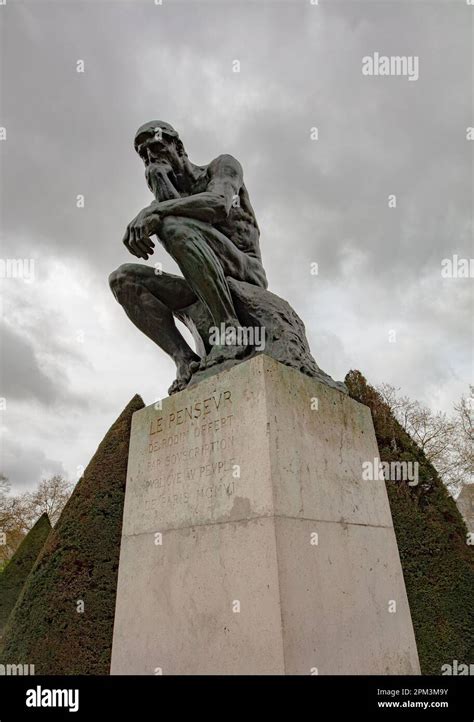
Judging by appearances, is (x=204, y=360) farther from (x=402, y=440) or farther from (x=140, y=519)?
(x=402, y=440)

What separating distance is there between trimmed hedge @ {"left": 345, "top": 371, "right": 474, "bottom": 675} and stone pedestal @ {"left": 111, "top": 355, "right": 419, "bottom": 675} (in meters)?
4.67

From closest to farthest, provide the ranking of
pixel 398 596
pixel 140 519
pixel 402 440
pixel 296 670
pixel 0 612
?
pixel 296 670 < pixel 398 596 < pixel 140 519 < pixel 402 440 < pixel 0 612

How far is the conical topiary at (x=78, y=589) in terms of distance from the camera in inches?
278

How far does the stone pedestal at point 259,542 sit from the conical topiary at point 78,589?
4.55 m

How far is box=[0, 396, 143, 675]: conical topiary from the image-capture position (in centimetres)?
707

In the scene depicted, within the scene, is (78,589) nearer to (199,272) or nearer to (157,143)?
(199,272)

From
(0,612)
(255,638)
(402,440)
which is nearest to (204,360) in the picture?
(255,638)

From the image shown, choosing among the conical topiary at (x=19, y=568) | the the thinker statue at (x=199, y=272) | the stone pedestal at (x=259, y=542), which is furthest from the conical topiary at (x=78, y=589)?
the conical topiary at (x=19, y=568)

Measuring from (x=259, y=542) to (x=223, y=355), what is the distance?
160 cm

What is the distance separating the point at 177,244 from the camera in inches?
155

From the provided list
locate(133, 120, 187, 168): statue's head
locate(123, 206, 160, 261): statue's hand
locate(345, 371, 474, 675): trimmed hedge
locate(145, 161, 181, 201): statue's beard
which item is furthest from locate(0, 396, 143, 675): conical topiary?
locate(133, 120, 187, 168): statue's head

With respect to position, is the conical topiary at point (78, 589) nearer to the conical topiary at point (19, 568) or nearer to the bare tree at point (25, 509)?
the conical topiary at point (19, 568)

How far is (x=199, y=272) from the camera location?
3.91 meters
